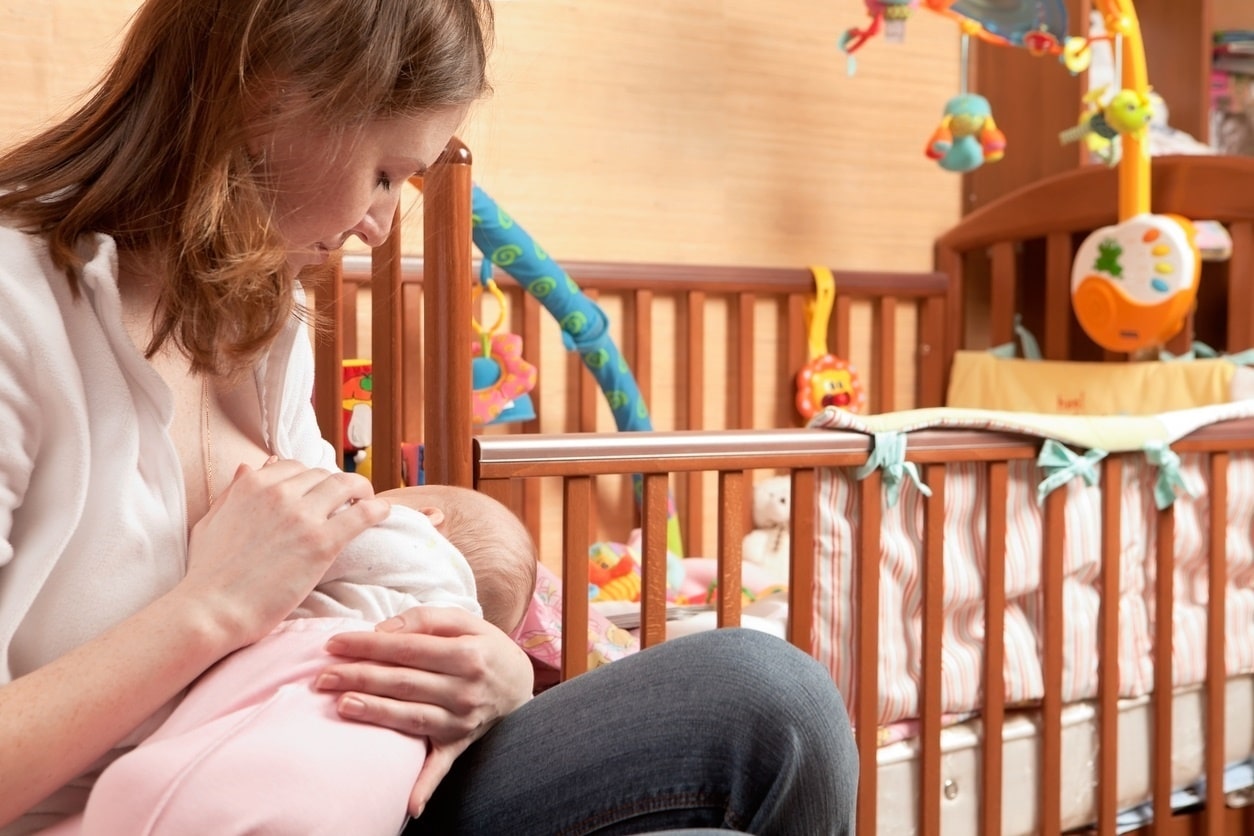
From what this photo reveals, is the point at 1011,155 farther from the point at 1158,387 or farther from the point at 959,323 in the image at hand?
the point at 1158,387

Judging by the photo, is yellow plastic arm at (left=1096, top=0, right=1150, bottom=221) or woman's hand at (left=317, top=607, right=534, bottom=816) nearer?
woman's hand at (left=317, top=607, right=534, bottom=816)

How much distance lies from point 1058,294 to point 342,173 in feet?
5.43

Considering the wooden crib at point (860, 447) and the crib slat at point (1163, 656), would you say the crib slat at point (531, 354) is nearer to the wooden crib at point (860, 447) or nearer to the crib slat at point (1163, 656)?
the wooden crib at point (860, 447)

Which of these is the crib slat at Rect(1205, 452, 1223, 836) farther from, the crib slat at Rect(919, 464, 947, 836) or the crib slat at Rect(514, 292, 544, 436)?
the crib slat at Rect(514, 292, 544, 436)

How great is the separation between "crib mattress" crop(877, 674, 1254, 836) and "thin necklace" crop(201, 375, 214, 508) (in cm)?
92

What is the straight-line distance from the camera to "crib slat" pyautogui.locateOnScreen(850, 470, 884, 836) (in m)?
1.30

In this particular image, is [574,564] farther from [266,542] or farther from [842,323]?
[842,323]

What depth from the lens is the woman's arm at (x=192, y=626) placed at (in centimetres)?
57

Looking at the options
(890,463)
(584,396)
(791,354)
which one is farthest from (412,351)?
(890,463)

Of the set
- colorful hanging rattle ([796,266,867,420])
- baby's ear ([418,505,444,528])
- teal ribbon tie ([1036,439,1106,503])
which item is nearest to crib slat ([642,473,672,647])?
baby's ear ([418,505,444,528])

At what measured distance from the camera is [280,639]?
0.66m

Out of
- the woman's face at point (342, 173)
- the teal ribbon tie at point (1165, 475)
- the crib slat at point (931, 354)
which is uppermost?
the woman's face at point (342, 173)

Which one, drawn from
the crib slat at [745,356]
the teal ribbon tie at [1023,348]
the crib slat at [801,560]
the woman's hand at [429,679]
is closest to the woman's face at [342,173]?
the woman's hand at [429,679]

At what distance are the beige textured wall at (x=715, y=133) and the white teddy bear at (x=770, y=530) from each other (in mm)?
423
